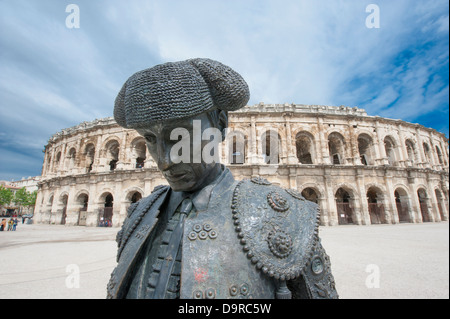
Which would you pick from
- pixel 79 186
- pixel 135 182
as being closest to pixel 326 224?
pixel 135 182

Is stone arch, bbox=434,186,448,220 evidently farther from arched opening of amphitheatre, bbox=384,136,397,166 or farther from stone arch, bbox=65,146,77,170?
stone arch, bbox=65,146,77,170

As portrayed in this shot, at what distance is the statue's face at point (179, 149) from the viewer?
1.11 m

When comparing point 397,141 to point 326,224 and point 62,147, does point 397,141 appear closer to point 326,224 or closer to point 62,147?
point 326,224

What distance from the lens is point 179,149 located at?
112 cm

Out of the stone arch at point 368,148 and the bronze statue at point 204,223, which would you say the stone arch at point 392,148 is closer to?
the stone arch at point 368,148

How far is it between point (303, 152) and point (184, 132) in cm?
2205

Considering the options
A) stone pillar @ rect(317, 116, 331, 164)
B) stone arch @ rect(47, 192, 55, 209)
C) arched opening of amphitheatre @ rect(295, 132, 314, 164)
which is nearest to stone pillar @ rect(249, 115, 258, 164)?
arched opening of amphitheatre @ rect(295, 132, 314, 164)

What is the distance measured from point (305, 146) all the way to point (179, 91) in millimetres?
20992

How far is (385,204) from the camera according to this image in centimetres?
1680

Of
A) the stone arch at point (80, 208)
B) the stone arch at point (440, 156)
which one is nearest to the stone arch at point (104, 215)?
the stone arch at point (80, 208)

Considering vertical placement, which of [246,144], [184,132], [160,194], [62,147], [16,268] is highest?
[62,147]

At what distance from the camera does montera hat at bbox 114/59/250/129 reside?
1.09m

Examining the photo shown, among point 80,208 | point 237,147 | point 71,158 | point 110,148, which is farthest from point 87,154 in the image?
point 237,147

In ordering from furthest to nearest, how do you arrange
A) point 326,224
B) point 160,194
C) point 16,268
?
point 326,224 → point 16,268 → point 160,194
